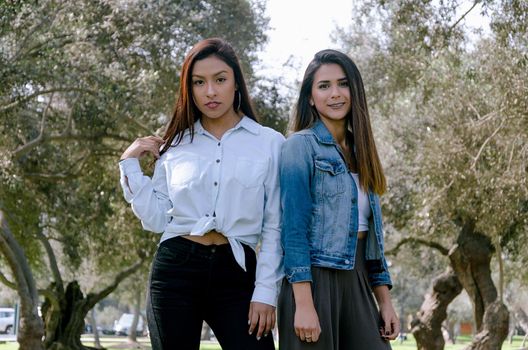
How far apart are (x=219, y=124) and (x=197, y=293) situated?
0.77 meters

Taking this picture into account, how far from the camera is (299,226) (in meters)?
3.71

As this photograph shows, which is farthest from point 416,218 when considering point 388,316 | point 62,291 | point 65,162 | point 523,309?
point 523,309

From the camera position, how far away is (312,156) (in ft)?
12.6

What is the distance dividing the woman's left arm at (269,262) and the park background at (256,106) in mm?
8874

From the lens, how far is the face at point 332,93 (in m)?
3.96

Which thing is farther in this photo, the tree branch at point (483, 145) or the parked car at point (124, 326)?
the parked car at point (124, 326)

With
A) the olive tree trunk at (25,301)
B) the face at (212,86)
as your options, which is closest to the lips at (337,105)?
the face at (212,86)

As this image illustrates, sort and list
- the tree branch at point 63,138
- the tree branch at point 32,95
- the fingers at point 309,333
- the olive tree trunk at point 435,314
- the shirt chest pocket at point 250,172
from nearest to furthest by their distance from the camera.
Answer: the fingers at point 309,333 → the shirt chest pocket at point 250,172 → the tree branch at point 32,95 → the tree branch at point 63,138 → the olive tree trunk at point 435,314

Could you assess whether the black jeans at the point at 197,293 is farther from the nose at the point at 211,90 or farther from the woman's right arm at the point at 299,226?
the nose at the point at 211,90

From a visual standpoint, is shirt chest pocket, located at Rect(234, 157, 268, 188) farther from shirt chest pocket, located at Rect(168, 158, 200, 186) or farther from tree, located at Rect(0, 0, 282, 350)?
tree, located at Rect(0, 0, 282, 350)

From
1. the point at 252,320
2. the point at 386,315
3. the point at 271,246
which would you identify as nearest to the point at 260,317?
the point at 252,320

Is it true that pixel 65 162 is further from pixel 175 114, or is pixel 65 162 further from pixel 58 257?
pixel 175 114

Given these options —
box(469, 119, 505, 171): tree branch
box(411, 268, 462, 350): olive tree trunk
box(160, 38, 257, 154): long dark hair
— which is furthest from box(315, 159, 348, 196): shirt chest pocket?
box(411, 268, 462, 350): olive tree trunk

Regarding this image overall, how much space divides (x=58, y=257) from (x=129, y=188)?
27.9 m
